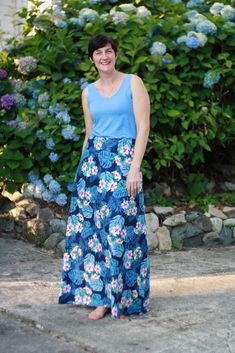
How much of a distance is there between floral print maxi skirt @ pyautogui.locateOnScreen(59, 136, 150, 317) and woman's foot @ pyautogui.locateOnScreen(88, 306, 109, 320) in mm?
42

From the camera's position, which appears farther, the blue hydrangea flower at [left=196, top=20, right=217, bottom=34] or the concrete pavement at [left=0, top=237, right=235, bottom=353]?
the blue hydrangea flower at [left=196, top=20, right=217, bottom=34]

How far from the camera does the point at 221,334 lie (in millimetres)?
4090

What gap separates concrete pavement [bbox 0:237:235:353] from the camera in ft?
13.0

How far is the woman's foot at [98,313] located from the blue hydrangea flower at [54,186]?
75.3 inches

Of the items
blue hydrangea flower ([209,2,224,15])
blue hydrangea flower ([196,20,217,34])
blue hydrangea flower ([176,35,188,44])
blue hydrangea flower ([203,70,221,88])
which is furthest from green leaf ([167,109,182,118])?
blue hydrangea flower ([209,2,224,15])

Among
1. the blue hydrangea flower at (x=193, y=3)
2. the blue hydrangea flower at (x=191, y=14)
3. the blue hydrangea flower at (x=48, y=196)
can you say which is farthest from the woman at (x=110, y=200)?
the blue hydrangea flower at (x=193, y=3)

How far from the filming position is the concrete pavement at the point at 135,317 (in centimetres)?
396

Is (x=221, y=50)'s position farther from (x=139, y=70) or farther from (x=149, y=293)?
(x=149, y=293)

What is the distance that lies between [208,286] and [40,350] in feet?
4.99

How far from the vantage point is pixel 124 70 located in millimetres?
6488

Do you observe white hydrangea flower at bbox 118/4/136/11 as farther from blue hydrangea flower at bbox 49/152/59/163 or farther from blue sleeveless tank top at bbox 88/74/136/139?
blue sleeveless tank top at bbox 88/74/136/139

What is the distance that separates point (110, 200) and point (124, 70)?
2.33 metres

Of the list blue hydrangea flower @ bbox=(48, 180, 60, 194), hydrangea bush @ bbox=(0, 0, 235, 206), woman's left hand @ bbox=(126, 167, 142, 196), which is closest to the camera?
woman's left hand @ bbox=(126, 167, 142, 196)

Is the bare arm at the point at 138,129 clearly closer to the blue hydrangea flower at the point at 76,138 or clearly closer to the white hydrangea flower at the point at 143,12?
the blue hydrangea flower at the point at 76,138
